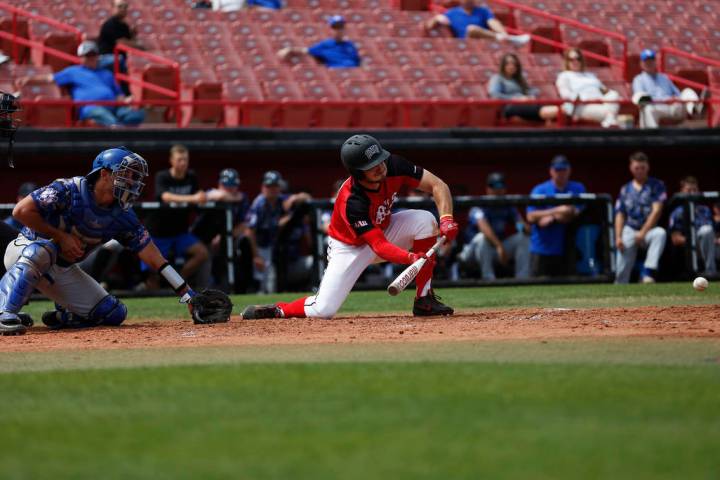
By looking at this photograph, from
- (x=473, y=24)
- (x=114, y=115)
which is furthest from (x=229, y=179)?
(x=473, y=24)

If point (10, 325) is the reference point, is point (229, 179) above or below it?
above

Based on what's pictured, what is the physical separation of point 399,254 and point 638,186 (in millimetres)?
7107

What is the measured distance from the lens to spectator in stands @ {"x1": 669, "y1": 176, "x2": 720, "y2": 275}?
15.3 meters

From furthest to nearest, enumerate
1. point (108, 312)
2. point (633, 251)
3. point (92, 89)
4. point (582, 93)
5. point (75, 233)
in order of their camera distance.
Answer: point (582, 93), point (92, 89), point (633, 251), point (108, 312), point (75, 233)

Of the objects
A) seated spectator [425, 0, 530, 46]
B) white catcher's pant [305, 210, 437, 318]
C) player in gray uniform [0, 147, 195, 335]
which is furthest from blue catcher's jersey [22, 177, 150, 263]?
seated spectator [425, 0, 530, 46]

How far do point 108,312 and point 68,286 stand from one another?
408 mm

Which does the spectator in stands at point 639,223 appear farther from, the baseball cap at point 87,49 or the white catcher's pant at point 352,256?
the baseball cap at point 87,49

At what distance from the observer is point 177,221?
14695 mm

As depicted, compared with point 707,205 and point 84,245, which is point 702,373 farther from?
point 707,205

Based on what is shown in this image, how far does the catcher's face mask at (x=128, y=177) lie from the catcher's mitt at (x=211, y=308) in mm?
1027

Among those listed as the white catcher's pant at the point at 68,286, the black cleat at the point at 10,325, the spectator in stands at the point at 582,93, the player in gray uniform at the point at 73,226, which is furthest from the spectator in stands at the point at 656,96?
the black cleat at the point at 10,325

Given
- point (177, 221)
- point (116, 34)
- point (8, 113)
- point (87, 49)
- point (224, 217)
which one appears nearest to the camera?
point (8, 113)

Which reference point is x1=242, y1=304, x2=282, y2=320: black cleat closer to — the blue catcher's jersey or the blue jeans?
the blue catcher's jersey

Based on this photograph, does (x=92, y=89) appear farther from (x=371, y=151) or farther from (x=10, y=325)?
(x=371, y=151)
